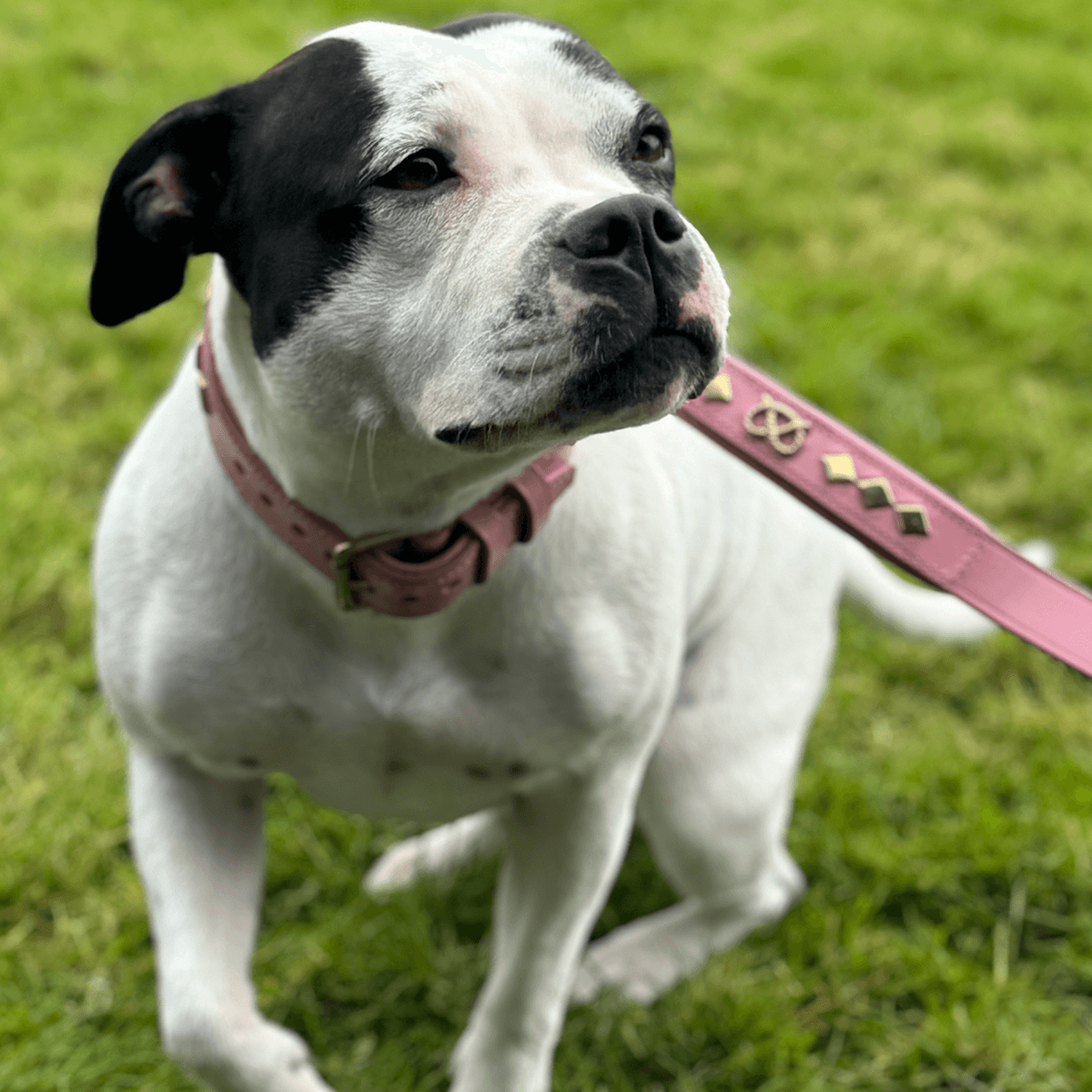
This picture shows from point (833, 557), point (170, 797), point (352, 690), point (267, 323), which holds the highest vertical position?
point (267, 323)

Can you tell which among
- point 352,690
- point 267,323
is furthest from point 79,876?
point 267,323

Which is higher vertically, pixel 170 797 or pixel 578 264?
pixel 578 264

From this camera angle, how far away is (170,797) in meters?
2.05

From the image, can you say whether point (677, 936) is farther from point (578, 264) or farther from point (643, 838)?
point (578, 264)

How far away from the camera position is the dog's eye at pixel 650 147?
5.66 ft

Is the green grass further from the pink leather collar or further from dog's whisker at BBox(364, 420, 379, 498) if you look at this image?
dog's whisker at BBox(364, 420, 379, 498)

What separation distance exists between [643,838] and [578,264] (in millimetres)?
1905

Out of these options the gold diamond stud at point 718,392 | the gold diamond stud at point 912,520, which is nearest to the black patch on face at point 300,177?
the gold diamond stud at point 718,392

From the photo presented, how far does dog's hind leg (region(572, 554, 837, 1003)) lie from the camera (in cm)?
254

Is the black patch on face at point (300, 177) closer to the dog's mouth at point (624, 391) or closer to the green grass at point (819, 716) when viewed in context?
the dog's mouth at point (624, 391)

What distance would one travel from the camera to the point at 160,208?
66.7 inches

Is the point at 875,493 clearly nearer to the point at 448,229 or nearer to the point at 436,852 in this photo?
the point at 448,229

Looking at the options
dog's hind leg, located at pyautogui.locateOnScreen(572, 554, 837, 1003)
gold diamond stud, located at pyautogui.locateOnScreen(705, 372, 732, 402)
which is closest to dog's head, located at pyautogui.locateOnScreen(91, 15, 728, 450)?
gold diamond stud, located at pyautogui.locateOnScreen(705, 372, 732, 402)

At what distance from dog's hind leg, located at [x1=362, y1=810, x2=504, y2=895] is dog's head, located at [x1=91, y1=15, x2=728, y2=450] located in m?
1.48
